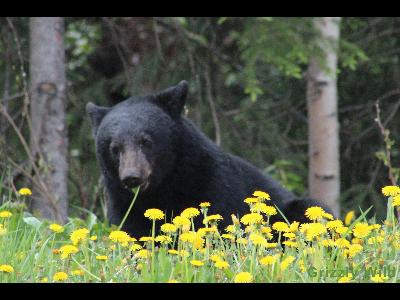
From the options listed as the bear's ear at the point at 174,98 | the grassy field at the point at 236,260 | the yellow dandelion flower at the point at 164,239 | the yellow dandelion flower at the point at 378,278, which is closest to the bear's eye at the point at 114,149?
the bear's ear at the point at 174,98

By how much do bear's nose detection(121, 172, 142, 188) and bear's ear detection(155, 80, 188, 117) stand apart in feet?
2.04

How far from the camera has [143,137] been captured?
526 cm

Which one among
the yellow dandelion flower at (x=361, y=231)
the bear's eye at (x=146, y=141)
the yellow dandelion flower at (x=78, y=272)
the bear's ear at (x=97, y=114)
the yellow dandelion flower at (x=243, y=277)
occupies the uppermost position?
the bear's ear at (x=97, y=114)

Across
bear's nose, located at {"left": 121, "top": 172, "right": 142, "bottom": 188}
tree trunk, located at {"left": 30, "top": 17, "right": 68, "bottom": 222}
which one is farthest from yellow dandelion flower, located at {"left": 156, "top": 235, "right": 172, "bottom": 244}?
tree trunk, located at {"left": 30, "top": 17, "right": 68, "bottom": 222}

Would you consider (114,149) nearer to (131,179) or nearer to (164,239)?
(131,179)

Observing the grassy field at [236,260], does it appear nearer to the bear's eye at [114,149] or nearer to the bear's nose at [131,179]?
the bear's nose at [131,179]

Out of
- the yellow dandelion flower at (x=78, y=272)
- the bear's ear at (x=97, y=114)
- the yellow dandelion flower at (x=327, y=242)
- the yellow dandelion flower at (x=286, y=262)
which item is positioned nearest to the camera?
the yellow dandelion flower at (x=286, y=262)

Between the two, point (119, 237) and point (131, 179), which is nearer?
point (119, 237)

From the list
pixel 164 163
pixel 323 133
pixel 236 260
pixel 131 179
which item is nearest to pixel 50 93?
pixel 164 163

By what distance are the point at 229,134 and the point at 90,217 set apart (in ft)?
9.65

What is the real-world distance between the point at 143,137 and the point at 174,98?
1.19 ft

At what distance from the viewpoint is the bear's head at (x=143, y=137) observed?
204 inches

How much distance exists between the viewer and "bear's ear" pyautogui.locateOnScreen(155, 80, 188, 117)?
214 inches
